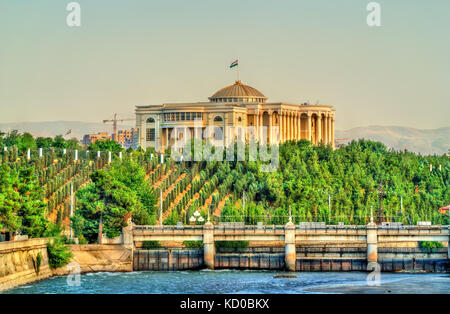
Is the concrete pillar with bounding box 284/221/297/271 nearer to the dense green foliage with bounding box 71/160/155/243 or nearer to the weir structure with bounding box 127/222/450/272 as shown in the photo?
the weir structure with bounding box 127/222/450/272

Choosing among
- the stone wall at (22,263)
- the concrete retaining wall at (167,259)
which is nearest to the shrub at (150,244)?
the concrete retaining wall at (167,259)

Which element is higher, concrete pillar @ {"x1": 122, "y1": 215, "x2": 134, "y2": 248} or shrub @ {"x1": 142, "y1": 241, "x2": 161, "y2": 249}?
concrete pillar @ {"x1": 122, "y1": 215, "x2": 134, "y2": 248}

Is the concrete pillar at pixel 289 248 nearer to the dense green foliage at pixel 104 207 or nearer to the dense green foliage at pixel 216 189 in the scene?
the dense green foliage at pixel 216 189

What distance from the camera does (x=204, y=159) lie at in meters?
188

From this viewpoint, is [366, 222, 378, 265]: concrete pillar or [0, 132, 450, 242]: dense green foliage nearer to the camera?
[366, 222, 378, 265]: concrete pillar

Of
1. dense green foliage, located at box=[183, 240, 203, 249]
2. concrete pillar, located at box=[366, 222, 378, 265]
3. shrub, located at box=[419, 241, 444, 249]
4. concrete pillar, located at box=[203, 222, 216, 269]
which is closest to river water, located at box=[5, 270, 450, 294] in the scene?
concrete pillar, located at box=[203, 222, 216, 269]

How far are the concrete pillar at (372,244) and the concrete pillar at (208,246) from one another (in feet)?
59.8

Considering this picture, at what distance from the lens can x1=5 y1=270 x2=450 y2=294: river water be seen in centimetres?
10183

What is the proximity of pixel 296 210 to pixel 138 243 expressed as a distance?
31251 millimetres

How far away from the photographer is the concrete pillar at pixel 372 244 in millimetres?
122500

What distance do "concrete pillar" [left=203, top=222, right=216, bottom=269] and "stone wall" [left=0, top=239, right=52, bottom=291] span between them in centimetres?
2081

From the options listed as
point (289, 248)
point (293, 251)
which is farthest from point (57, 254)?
point (293, 251)

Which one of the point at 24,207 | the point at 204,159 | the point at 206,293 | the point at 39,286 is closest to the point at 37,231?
the point at 24,207

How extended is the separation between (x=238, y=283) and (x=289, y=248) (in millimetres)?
16660
